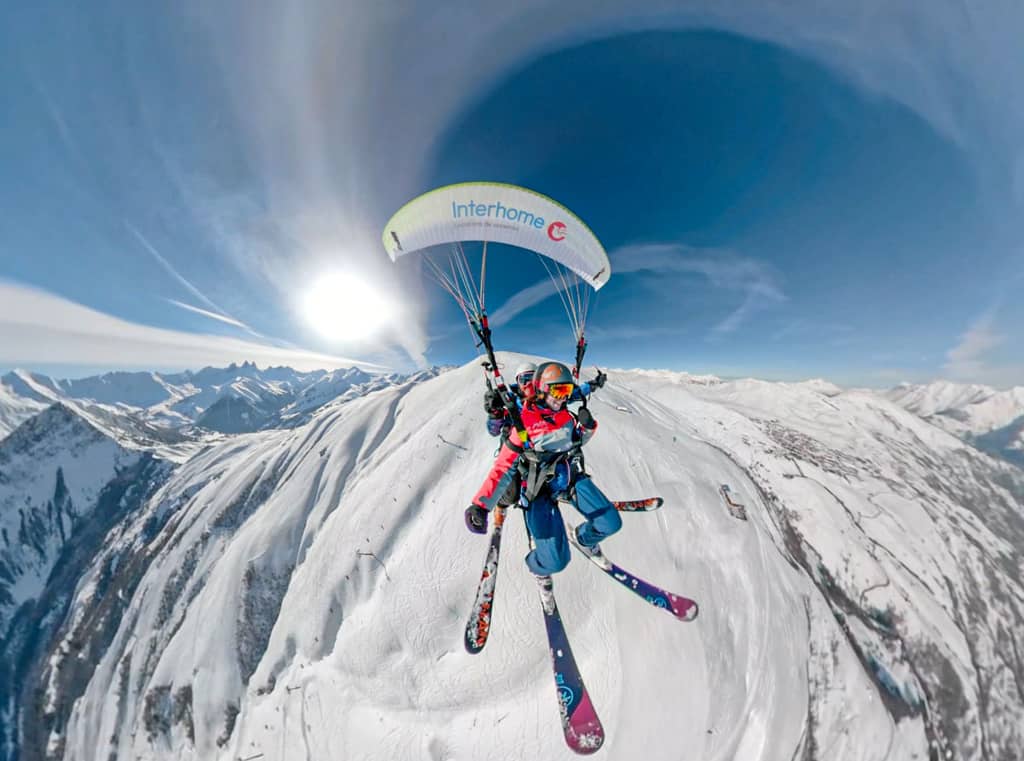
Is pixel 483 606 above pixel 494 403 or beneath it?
beneath

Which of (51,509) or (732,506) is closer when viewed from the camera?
(732,506)

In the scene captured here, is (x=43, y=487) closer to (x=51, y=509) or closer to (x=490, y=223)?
(x=51, y=509)

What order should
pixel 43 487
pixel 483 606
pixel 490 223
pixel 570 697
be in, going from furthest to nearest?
pixel 43 487, pixel 490 223, pixel 483 606, pixel 570 697

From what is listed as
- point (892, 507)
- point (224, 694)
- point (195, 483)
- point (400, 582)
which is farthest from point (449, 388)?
point (195, 483)

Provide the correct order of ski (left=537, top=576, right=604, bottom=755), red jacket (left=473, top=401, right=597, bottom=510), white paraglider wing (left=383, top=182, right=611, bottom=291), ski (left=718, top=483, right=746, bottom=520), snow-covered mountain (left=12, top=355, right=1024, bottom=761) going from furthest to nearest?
ski (left=718, top=483, right=746, bottom=520), white paraglider wing (left=383, top=182, right=611, bottom=291), snow-covered mountain (left=12, top=355, right=1024, bottom=761), ski (left=537, top=576, right=604, bottom=755), red jacket (left=473, top=401, right=597, bottom=510)

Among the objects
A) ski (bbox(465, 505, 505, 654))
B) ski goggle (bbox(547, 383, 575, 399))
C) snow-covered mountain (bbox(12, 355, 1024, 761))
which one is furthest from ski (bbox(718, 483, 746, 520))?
ski goggle (bbox(547, 383, 575, 399))

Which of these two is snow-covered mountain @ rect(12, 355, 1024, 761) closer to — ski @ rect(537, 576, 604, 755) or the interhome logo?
ski @ rect(537, 576, 604, 755)

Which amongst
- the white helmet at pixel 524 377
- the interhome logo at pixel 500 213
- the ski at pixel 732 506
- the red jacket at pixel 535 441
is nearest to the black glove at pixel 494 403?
the red jacket at pixel 535 441

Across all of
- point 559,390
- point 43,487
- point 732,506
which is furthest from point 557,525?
point 43,487
